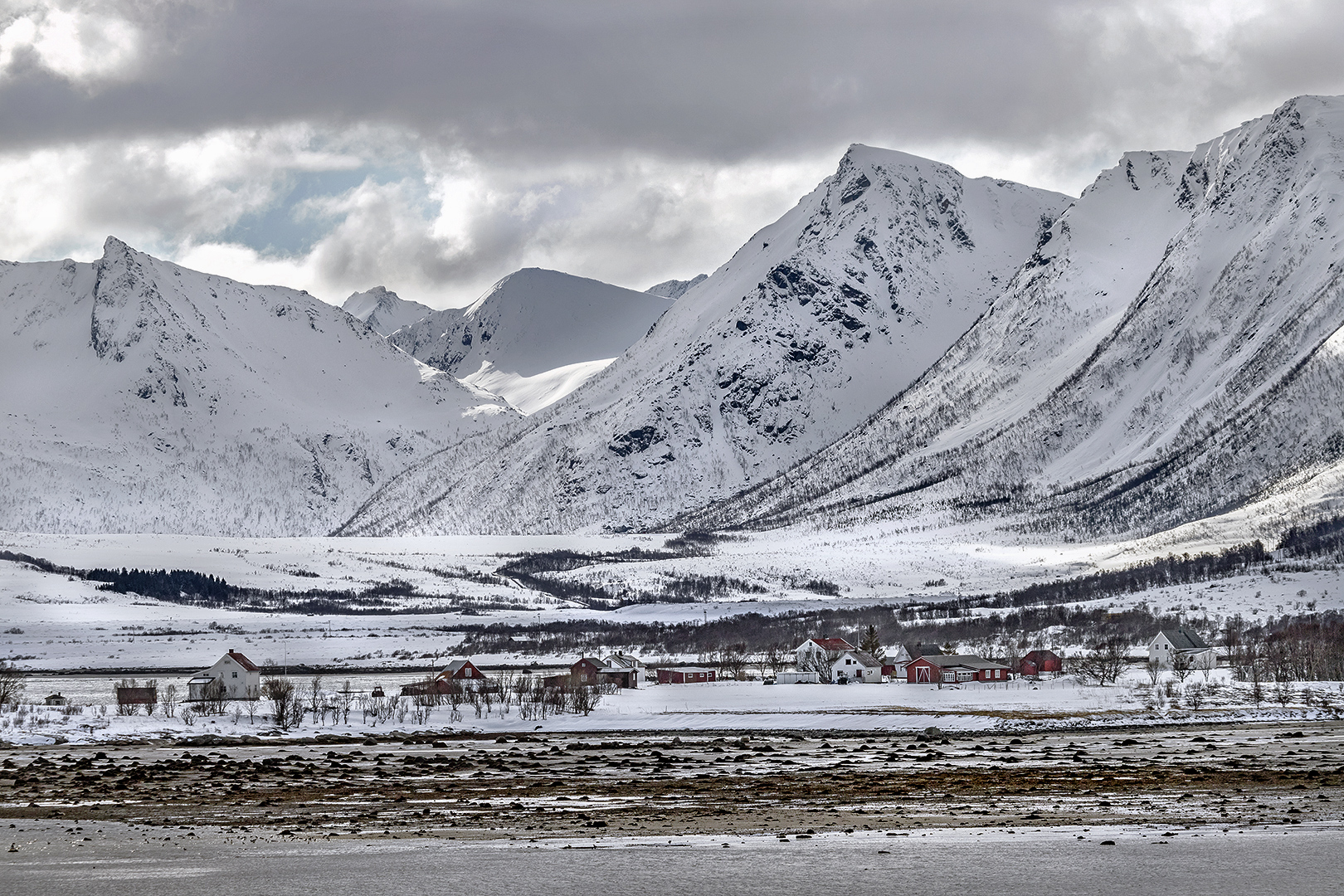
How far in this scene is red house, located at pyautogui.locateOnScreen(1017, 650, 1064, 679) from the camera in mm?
142750

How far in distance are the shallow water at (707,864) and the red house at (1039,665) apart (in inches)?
3965

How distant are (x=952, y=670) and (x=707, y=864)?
100417mm

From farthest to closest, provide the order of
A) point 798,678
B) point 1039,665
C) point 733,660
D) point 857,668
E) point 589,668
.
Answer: point 733,660 → point 857,668 → point 1039,665 → point 798,678 → point 589,668

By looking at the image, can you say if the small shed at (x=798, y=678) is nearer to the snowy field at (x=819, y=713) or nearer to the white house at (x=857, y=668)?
the white house at (x=857, y=668)

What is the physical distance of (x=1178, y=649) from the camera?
142 meters

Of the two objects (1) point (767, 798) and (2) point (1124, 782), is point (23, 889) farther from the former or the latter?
(2) point (1124, 782)

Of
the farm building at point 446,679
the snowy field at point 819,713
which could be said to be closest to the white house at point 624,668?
the farm building at point 446,679

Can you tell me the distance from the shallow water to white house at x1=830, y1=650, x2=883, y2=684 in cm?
10028

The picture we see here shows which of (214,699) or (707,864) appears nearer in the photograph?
(707,864)

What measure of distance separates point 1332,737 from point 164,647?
154684 millimetres

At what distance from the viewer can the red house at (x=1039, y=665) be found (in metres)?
143

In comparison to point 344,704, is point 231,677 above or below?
above

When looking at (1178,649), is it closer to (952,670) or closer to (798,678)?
(952,670)

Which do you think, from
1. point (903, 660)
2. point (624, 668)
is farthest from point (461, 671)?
point (903, 660)
